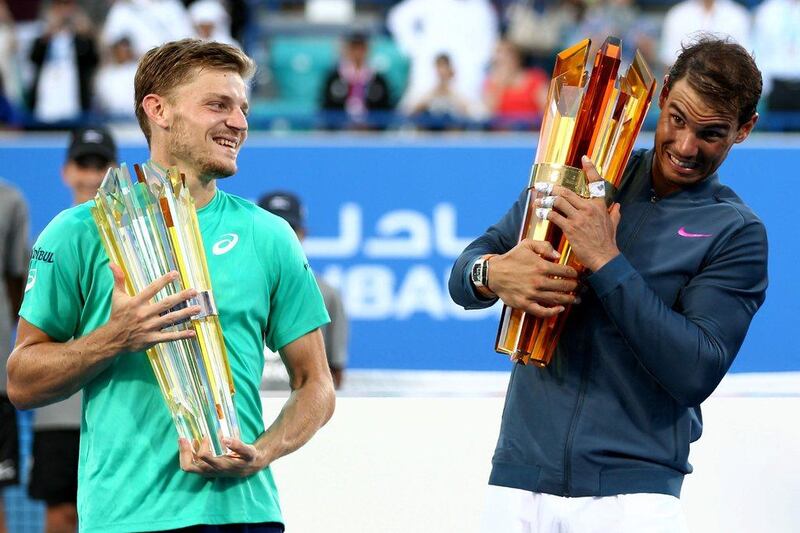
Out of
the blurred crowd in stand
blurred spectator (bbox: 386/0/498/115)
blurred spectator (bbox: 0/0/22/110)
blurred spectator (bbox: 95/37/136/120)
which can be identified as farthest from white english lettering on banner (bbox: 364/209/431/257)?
blurred spectator (bbox: 0/0/22/110)

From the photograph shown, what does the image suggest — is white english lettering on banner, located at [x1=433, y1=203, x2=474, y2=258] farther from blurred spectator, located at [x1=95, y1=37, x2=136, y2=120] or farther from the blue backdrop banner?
blurred spectator, located at [x1=95, y1=37, x2=136, y2=120]

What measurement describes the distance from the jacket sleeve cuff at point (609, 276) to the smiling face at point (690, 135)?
1.11ft

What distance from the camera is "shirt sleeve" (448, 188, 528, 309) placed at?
2.98m

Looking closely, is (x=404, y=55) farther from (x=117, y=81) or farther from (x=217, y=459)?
(x=217, y=459)

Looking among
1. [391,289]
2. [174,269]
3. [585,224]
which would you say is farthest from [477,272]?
[391,289]

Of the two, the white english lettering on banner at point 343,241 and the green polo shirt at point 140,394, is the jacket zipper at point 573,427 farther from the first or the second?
the white english lettering on banner at point 343,241

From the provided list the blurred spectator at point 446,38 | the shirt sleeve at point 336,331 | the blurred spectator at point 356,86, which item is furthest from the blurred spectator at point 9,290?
the blurred spectator at point 446,38

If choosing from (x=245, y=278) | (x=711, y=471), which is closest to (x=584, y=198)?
(x=245, y=278)

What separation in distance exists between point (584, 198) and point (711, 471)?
1399 millimetres

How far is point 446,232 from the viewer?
853 cm

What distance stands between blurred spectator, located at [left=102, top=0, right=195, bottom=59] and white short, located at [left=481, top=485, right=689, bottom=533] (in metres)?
8.40

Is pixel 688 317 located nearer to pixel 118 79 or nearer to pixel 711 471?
pixel 711 471

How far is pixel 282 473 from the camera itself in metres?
3.94

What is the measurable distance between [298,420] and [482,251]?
0.59 metres
